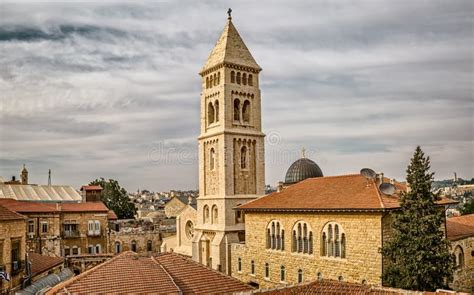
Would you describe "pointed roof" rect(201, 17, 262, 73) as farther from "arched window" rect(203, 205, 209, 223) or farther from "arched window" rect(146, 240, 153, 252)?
"arched window" rect(146, 240, 153, 252)

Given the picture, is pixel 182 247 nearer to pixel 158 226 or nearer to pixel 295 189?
pixel 158 226

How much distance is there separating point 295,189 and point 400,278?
1177cm

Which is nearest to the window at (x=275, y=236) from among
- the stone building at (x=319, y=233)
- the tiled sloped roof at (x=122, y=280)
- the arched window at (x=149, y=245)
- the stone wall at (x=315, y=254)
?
A: the stone building at (x=319, y=233)

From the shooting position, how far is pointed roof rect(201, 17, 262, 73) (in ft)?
135

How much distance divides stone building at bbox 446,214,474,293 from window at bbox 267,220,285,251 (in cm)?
1076

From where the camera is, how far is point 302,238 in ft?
98.9

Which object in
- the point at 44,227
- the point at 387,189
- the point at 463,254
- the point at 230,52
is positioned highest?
the point at 230,52

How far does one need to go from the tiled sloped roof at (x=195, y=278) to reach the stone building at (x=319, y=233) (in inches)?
344

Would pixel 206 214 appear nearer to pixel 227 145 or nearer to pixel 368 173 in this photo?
pixel 227 145

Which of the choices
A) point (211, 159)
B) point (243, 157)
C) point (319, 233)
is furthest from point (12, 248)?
point (243, 157)

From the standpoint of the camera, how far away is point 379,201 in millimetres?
25453

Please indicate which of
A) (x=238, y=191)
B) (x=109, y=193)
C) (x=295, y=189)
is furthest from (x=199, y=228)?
(x=109, y=193)

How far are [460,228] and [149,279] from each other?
974 inches

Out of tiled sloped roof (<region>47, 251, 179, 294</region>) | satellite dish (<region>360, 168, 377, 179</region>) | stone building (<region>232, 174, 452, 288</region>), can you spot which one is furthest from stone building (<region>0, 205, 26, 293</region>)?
satellite dish (<region>360, 168, 377, 179</region>)
